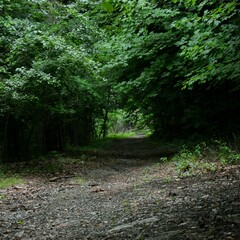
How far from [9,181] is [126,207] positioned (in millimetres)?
4369

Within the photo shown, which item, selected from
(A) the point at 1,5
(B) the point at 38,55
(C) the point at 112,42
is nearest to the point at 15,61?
(B) the point at 38,55

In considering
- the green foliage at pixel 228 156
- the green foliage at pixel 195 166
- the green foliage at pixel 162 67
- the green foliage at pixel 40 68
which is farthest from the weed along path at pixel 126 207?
the green foliage at pixel 162 67

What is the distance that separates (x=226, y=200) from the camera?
4.98m

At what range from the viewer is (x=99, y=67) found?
13562 millimetres

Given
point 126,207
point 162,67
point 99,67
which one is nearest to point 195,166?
point 126,207

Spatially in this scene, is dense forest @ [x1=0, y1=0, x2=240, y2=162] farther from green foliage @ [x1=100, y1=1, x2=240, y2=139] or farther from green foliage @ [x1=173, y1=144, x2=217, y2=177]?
green foliage @ [x1=173, y1=144, x2=217, y2=177]

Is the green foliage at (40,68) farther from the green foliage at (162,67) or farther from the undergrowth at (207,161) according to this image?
the undergrowth at (207,161)

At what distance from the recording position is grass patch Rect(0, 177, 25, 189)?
28.7ft

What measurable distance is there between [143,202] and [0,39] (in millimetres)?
7017

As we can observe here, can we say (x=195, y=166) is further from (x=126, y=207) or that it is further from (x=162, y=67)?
(x=162, y=67)

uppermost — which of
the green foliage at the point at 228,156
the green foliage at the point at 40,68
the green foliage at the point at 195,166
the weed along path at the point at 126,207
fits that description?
the green foliage at the point at 40,68

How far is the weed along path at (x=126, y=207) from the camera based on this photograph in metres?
4.07

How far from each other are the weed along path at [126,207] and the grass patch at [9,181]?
Answer: 0.30 meters

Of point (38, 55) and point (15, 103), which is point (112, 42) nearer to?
point (38, 55)
